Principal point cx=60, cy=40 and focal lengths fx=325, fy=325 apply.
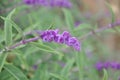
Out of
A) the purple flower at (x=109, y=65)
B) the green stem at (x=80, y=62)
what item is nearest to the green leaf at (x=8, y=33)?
the green stem at (x=80, y=62)

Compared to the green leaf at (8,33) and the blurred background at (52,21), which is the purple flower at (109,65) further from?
the green leaf at (8,33)

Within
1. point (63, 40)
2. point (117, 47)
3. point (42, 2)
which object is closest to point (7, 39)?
point (63, 40)

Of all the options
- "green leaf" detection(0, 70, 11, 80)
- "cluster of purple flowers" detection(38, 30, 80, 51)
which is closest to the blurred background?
"cluster of purple flowers" detection(38, 30, 80, 51)

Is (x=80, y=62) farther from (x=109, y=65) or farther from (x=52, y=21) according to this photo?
(x=52, y=21)

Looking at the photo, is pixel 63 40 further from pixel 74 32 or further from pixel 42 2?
pixel 42 2

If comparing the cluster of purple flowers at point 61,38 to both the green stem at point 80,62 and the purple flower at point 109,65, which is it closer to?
the green stem at point 80,62

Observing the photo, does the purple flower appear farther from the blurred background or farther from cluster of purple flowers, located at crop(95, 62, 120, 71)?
the blurred background

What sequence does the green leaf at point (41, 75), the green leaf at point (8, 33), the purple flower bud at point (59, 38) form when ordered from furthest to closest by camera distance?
the green leaf at point (41, 75) < the green leaf at point (8, 33) < the purple flower bud at point (59, 38)

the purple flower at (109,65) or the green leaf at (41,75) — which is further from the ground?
the green leaf at (41,75)

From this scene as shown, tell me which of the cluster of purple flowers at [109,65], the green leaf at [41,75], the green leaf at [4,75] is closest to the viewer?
the green leaf at [4,75]

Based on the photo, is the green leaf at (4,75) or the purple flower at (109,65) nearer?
the green leaf at (4,75)

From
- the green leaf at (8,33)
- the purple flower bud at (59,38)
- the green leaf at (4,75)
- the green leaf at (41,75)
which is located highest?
the green leaf at (8,33)

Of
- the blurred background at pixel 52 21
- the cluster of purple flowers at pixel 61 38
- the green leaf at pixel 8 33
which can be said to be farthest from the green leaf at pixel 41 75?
the cluster of purple flowers at pixel 61 38
